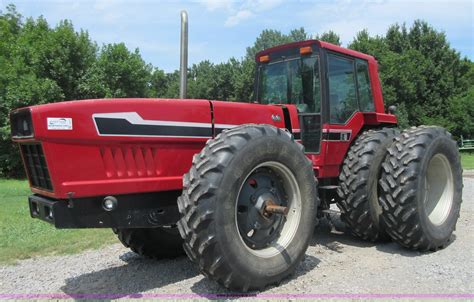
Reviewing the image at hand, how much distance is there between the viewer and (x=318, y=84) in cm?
576

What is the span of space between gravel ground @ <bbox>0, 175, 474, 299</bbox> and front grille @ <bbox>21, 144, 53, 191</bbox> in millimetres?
1127

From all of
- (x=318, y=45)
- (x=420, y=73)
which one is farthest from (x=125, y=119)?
(x=420, y=73)

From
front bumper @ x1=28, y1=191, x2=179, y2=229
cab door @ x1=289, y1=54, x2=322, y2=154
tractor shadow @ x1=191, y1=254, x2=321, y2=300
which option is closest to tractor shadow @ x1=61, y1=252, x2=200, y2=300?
tractor shadow @ x1=191, y1=254, x2=321, y2=300

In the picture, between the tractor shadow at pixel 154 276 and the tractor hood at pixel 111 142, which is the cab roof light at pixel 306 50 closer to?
the tractor hood at pixel 111 142

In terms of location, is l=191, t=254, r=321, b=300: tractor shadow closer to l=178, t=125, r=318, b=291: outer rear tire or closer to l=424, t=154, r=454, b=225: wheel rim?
l=178, t=125, r=318, b=291: outer rear tire

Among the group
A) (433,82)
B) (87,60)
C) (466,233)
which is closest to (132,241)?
(466,233)

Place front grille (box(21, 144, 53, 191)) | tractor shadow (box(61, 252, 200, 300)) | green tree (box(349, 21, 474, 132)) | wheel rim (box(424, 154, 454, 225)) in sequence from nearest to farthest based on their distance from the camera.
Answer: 1. front grille (box(21, 144, 53, 191))
2. tractor shadow (box(61, 252, 200, 300))
3. wheel rim (box(424, 154, 454, 225))
4. green tree (box(349, 21, 474, 132))

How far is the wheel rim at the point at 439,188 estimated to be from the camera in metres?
6.07

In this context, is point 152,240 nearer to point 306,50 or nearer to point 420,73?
point 306,50

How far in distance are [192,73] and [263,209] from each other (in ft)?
178

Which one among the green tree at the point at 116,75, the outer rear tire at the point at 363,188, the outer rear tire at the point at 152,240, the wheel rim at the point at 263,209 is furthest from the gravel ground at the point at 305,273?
the green tree at the point at 116,75

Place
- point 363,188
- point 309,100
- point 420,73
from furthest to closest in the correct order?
point 420,73, point 309,100, point 363,188

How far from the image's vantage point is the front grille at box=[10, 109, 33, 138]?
12.3 feet

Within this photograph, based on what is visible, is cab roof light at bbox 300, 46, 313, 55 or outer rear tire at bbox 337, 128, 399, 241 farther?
cab roof light at bbox 300, 46, 313, 55
